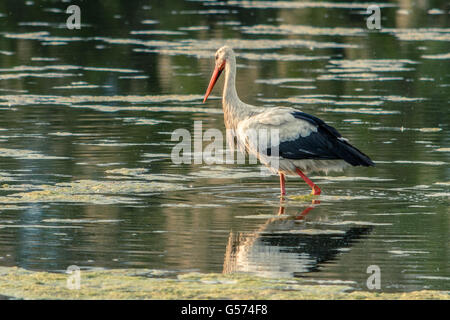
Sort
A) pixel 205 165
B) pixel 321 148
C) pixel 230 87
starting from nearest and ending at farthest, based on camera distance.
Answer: pixel 321 148, pixel 230 87, pixel 205 165

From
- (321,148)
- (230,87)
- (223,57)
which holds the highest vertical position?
(223,57)

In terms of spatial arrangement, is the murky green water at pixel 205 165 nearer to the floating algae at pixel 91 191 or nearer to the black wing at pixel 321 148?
the floating algae at pixel 91 191

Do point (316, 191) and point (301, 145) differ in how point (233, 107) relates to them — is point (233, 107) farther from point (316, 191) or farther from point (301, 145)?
point (316, 191)

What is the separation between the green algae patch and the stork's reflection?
0.39 m

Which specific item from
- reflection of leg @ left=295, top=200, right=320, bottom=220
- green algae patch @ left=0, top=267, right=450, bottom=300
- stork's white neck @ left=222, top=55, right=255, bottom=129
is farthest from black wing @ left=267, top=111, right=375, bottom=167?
green algae patch @ left=0, top=267, right=450, bottom=300

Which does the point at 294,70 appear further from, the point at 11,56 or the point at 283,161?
the point at 283,161

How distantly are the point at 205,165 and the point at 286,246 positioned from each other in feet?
16.0

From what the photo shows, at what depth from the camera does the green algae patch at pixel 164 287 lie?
29.8 ft

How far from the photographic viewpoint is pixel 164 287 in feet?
30.4

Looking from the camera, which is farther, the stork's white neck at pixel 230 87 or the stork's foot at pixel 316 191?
the stork's white neck at pixel 230 87

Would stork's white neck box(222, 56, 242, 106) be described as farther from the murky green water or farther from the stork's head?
the murky green water

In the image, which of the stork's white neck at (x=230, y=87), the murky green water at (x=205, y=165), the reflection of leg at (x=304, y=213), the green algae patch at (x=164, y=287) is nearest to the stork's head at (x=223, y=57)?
the stork's white neck at (x=230, y=87)

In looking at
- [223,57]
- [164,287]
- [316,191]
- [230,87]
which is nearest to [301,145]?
[316,191]

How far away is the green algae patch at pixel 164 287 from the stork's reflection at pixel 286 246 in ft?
1.28
